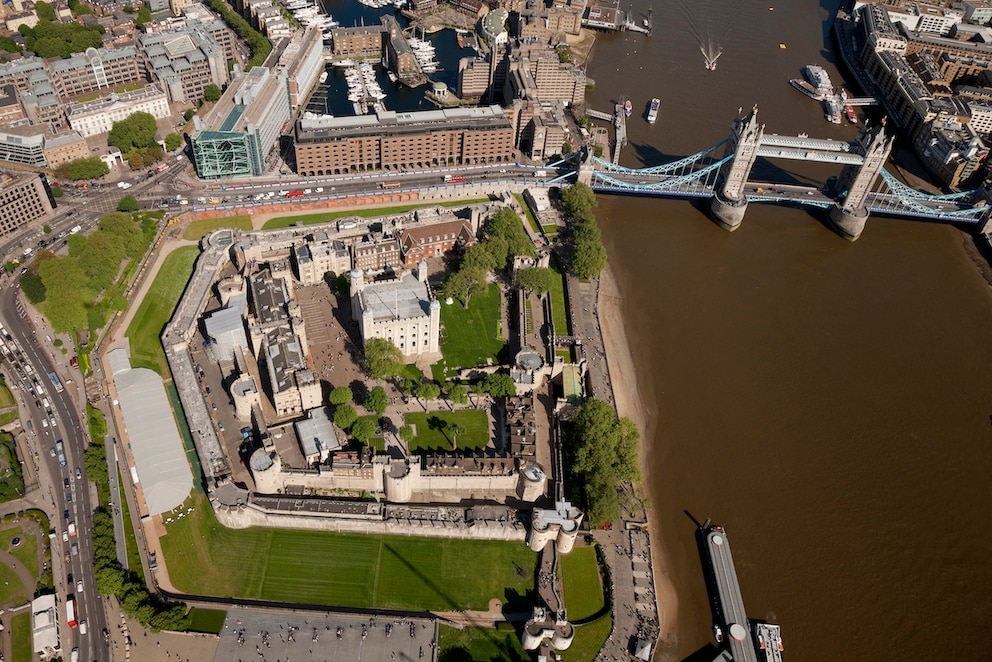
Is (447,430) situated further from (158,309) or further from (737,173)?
(737,173)

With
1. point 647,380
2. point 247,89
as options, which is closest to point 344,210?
point 247,89

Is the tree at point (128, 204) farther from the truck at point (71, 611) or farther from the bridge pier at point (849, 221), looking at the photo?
the bridge pier at point (849, 221)

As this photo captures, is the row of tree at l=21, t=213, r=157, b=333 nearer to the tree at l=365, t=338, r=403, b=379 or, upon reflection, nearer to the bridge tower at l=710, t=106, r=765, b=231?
the tree at l=365, t=338, r=403, b=379

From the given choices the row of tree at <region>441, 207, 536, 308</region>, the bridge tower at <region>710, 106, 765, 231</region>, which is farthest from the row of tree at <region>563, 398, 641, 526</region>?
the bridge tower at <region>710, 106, 765, 231</region>

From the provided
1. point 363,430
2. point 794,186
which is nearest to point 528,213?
point 794,186

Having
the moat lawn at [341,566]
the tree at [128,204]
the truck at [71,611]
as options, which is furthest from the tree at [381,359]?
the tree at [128,204]

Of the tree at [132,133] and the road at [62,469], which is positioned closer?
the road at [62,469]
